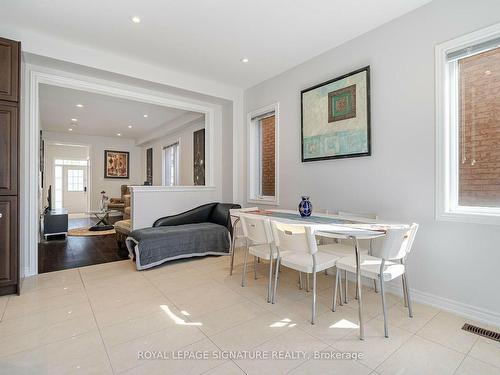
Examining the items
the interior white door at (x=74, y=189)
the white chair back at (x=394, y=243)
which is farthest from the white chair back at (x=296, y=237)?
the interior white door at (x=74, y=189)

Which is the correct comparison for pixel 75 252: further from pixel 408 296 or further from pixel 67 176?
pixel 67 176

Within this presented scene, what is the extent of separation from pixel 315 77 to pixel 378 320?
287 cm

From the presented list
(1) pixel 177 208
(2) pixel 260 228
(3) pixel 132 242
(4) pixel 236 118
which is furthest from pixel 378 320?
(4) pixel 236 118

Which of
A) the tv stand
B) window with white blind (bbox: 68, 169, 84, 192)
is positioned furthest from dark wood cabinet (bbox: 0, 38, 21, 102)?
window with white blind (bbox: 68, 169, 84, 192)

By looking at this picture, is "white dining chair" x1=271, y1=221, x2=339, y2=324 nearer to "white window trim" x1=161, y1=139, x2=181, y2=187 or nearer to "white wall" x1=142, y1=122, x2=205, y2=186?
"white wall" x1=142, y1=122, x2=205, y2=186

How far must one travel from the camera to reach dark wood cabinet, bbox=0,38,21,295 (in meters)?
2.52

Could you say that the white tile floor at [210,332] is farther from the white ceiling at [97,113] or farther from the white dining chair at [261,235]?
the white ceiling at [97,113]

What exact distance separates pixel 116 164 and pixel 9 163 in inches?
282

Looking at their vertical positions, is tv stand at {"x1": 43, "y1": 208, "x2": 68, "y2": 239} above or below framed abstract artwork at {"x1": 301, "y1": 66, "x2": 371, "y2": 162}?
below

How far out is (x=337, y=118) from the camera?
10.4 ft

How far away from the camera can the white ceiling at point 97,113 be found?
5113 millimetres

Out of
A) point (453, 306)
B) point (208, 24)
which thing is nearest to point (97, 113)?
point (208, 24)

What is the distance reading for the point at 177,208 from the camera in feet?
14.9

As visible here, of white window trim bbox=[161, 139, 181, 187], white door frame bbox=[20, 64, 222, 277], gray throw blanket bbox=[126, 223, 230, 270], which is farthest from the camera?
white window trim bbox=[161, 139, 181, 187]
